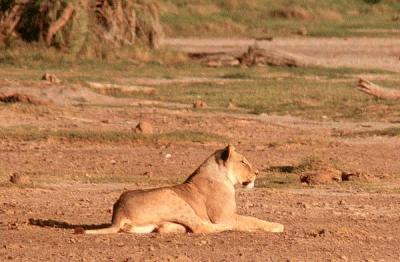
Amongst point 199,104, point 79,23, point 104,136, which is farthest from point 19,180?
point 79,23

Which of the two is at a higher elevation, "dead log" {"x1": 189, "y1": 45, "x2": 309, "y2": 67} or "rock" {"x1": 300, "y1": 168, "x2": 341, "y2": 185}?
"rock" {"x1": 300, "y1": 168, "x2": 341, "y2": 185}

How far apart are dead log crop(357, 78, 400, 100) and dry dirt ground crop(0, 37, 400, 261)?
4.10 ft

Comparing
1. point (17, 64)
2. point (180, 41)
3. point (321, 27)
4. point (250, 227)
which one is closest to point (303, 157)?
point (250, 227)

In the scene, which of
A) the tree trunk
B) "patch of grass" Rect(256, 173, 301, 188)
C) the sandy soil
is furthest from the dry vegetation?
the tree trunk

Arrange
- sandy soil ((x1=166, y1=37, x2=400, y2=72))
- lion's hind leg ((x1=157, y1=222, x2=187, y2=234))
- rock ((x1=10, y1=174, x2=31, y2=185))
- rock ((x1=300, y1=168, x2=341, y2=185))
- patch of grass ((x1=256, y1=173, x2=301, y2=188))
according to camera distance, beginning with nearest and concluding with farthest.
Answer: lion's hind leg ((x1=157, y1=222, x2=187, y2=234)), rock ((x1=10, y1=174, x2=31, y2=185)), patch of grass ((x1=256, y1=173, x2=301, y2=188)), rock ((x1=300, y1=168, x2=341, y2=185)), sandy soil ((x1=166, y1=37, x2=400, y2=72))

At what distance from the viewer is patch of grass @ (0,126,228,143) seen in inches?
669

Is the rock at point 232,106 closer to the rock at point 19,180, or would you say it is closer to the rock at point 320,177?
the rock at point 320,177

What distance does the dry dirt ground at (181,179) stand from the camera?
9219 millimetres

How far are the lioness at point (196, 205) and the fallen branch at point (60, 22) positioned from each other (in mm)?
19233

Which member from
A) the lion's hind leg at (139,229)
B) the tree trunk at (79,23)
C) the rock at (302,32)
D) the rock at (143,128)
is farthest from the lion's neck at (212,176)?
the rock at (302,32)

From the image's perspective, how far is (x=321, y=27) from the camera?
150ft

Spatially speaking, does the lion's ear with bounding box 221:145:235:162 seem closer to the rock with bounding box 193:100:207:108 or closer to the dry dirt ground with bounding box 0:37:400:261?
the dry dirt ground with bounding box 0:37:400:261

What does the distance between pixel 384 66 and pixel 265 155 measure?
54.6 ft

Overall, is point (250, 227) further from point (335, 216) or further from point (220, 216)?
point (335, 216)
